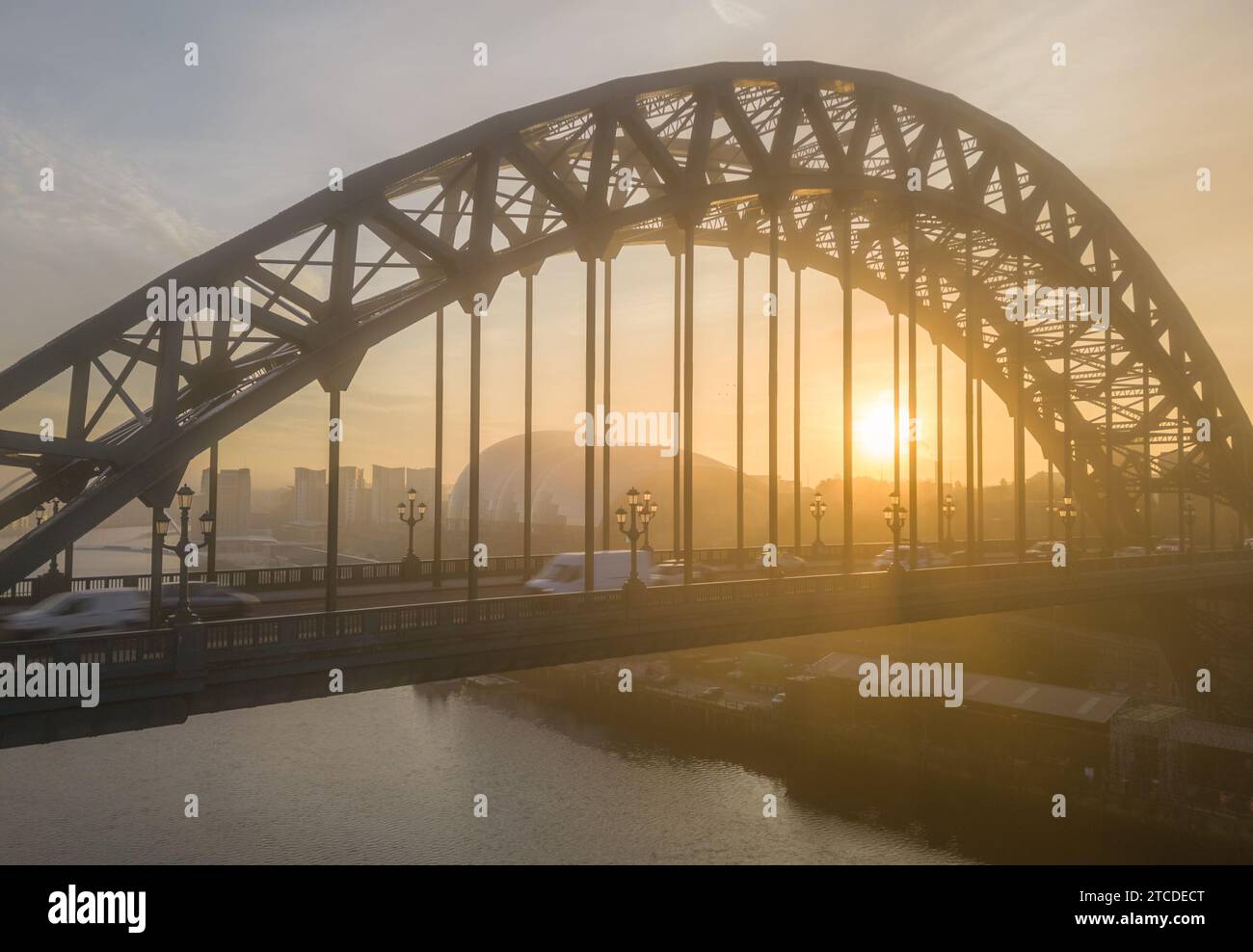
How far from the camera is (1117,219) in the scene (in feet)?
165

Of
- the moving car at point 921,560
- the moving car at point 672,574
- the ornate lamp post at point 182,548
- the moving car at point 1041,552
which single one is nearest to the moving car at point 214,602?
the ornate lamp post at point 182,548

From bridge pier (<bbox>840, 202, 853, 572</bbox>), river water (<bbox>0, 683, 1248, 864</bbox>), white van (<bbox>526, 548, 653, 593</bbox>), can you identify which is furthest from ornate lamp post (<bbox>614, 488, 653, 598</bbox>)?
river water (<bbox>0, 683, 1248, 864</bbox>)

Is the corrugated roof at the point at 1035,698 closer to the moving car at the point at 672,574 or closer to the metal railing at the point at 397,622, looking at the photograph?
the metal railing at the point at 397,622

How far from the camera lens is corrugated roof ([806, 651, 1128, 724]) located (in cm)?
4825

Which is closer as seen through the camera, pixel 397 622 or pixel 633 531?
pixel 397 622

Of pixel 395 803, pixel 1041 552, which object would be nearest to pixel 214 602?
pixel 395 803

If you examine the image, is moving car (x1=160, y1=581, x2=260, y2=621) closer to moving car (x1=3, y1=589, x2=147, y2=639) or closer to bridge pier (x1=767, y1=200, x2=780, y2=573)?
moving car (x1=3, y1=589, x2=147, y2=639)

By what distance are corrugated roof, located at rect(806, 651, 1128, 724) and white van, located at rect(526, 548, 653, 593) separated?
29403 millimetres

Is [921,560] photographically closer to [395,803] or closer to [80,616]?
[395,803]

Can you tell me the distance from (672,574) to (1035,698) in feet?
95.7

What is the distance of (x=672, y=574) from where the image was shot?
32781 mm

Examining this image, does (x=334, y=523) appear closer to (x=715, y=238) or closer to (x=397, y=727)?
(x=715, y=238)

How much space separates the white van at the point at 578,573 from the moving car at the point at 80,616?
10.8 metres

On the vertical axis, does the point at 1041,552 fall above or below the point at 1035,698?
above
